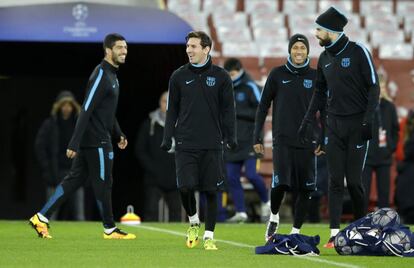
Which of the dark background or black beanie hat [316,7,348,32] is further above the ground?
black beanie hat [316,7,348,32]

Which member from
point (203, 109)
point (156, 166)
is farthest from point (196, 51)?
point (156, 166)

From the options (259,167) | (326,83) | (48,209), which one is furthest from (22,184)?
(326,83)

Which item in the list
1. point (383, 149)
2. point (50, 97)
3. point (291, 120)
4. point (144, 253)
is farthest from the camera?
point (50, 97)

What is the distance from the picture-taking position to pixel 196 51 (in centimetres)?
1245

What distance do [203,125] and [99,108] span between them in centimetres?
184

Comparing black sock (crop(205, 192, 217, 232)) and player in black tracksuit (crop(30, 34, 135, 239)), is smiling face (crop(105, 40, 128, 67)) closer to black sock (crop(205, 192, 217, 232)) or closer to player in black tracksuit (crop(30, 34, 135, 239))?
player in black tracksuit (crop(30, 34, 135, 239))

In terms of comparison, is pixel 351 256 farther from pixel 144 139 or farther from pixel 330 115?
pixel 144 139

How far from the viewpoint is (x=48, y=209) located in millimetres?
14203

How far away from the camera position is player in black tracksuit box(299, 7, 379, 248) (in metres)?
12.8

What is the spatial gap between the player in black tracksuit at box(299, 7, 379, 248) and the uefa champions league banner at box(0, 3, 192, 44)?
719cm

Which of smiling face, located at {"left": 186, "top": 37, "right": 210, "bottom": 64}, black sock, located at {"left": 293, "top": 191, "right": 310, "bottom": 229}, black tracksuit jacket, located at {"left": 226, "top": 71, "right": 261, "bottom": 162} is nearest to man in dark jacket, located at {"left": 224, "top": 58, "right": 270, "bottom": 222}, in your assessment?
black tracksuit jacket, located at {"left": 226, "top": 71, "right": 261, "bottom": 162}

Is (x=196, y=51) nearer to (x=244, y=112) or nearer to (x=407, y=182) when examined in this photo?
(x=244, y=112)

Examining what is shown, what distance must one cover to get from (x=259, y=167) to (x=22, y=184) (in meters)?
4.80

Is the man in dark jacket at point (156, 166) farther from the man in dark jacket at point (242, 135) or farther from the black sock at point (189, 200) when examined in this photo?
the black sock at point (189, 200)
